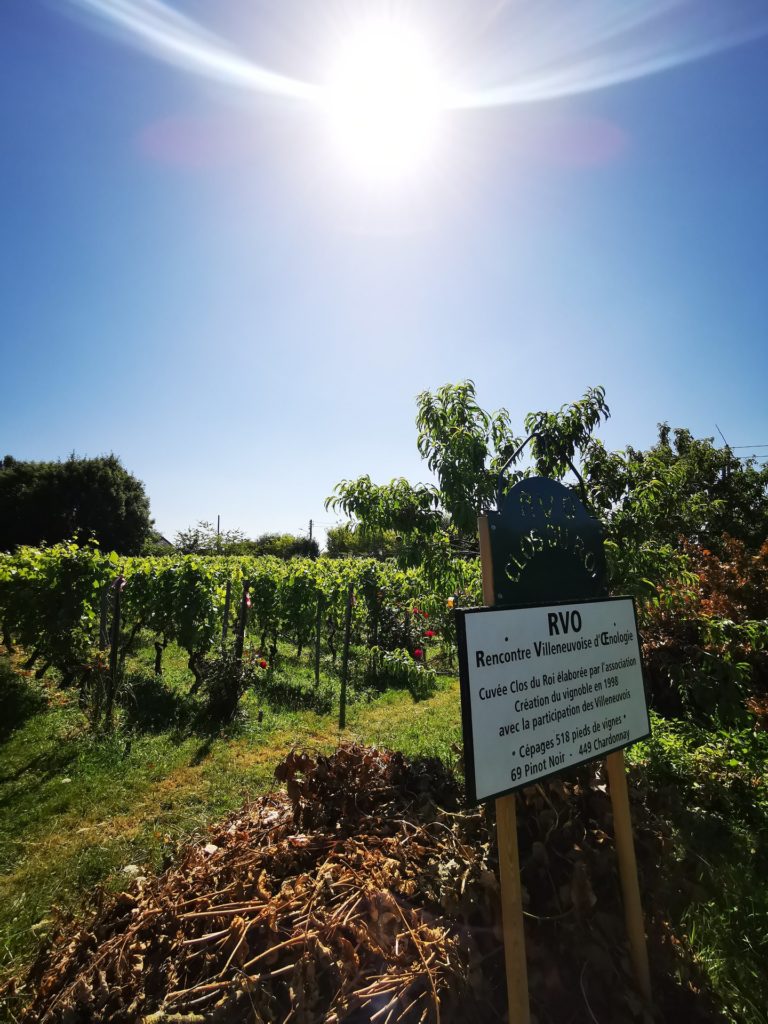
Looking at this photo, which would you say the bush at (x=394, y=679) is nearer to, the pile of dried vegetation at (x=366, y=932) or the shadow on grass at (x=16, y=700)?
the shadow on grass at (x=16, y=700)

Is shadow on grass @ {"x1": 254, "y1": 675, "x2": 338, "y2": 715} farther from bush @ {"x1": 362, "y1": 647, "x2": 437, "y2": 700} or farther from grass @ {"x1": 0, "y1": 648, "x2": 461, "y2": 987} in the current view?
bush @ {"x1": 362, "y1": 647, "x2": 437, "y2": 700}

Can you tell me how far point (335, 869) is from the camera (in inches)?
92.9

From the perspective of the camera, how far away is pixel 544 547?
2008 mm

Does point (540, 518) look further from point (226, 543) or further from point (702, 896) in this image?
point (226, 543)

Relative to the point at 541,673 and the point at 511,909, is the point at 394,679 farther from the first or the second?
the point at 541,673

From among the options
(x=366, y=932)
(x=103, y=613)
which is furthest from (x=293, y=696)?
(x=366, y=932)

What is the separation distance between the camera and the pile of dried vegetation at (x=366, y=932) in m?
1.74

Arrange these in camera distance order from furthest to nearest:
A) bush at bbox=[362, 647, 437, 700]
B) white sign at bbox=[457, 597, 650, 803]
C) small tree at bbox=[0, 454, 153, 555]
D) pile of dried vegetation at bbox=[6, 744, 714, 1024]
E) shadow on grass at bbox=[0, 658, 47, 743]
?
small tree at bbox=[0, 454, 153, 555] → bush at bbox=[362, 647, 437, 700] → shadow on grass at bbox=[0, 658, 47, 743] → pile of dried vegetation at bbox=[6, 744, 714, 1024] → white sign at bbox=[457, 597, 650, 803]

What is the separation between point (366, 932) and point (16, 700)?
628cm

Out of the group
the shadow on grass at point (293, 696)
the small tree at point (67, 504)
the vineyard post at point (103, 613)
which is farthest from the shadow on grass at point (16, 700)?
the small tree at point (67, 504)

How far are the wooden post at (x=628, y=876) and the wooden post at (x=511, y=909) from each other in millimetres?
690

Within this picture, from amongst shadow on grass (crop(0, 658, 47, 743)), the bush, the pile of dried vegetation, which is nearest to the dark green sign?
the pile of dried vegetation

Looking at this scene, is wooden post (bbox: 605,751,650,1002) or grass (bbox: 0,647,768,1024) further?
grass (bbox: 0,647,768,1024)

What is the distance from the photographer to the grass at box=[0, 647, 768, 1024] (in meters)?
2.40
